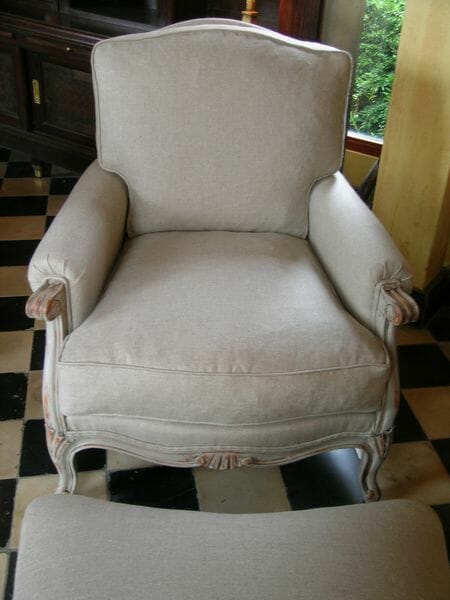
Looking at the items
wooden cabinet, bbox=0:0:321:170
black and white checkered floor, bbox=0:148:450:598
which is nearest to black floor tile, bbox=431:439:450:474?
black and white checkered floor, bbox=0:148:450:598

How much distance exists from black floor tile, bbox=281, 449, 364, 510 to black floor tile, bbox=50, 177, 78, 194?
1712 millimetres

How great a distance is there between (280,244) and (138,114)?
0.45 meters

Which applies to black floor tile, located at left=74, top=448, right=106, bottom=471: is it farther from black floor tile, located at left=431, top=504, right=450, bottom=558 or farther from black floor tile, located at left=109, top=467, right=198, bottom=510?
black floor tile, located at left=431, top=504, right=450, bottom=558

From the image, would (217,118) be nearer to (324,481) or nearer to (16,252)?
(324,481)

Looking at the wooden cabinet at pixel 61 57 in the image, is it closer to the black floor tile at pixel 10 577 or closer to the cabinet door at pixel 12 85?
the cabinet door at pixel 12 85

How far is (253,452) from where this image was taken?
1292 millimetres

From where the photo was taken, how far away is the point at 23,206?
2637 millimetres

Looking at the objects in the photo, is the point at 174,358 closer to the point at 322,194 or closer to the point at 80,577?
the point at 80,577

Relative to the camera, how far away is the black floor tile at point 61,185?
110 inches

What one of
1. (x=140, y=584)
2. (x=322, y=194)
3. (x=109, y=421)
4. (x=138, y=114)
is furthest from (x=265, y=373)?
(x=138, y=114)

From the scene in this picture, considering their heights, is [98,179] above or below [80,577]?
above

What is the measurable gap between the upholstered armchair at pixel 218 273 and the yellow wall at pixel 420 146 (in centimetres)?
30

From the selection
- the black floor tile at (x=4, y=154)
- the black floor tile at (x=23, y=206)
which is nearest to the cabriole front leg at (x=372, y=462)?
the black floor tile at (x=23, y=206)

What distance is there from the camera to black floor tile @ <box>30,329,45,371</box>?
1810mm
